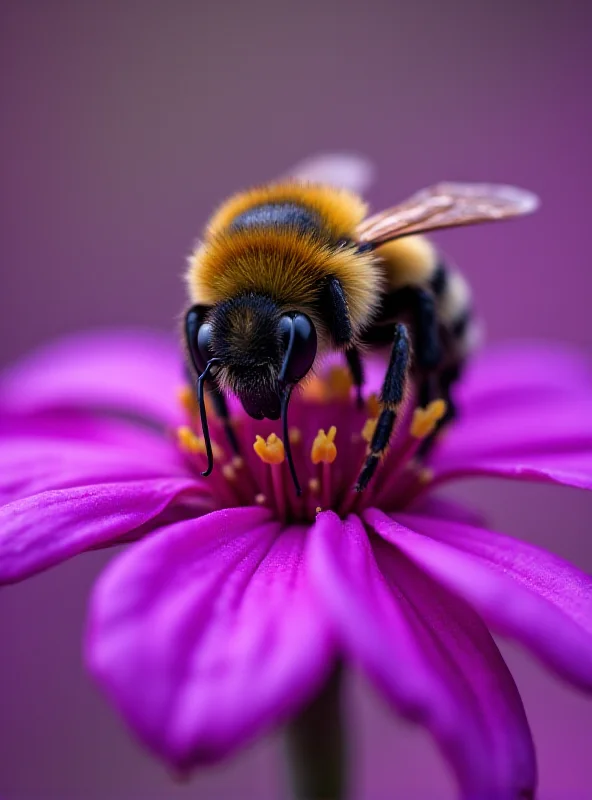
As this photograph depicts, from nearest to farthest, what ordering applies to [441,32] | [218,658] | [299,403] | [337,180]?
[218,658], [299,403], [337,180], [441,32]

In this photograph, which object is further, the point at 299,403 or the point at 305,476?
the point at 299,403

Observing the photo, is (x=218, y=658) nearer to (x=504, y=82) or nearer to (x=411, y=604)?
(x=411, y=604)

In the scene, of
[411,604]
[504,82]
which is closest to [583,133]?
[504,82]

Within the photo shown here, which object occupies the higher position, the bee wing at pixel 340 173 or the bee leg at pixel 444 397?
the bee wing at pixel 340 173

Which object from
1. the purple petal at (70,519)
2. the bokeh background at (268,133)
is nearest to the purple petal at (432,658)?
the purple petal at (70,519)

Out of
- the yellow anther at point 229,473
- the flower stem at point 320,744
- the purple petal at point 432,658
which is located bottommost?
the flower stem at point 320,744

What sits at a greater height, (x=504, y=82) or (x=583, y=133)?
(x=504, y=82)

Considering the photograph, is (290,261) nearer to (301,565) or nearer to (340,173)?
(301,565)

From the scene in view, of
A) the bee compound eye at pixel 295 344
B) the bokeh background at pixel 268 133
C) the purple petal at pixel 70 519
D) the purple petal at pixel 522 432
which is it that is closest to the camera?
the purple petal at pixel 70 519

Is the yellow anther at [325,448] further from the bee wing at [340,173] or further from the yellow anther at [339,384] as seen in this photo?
the bee wing at [340,173]
